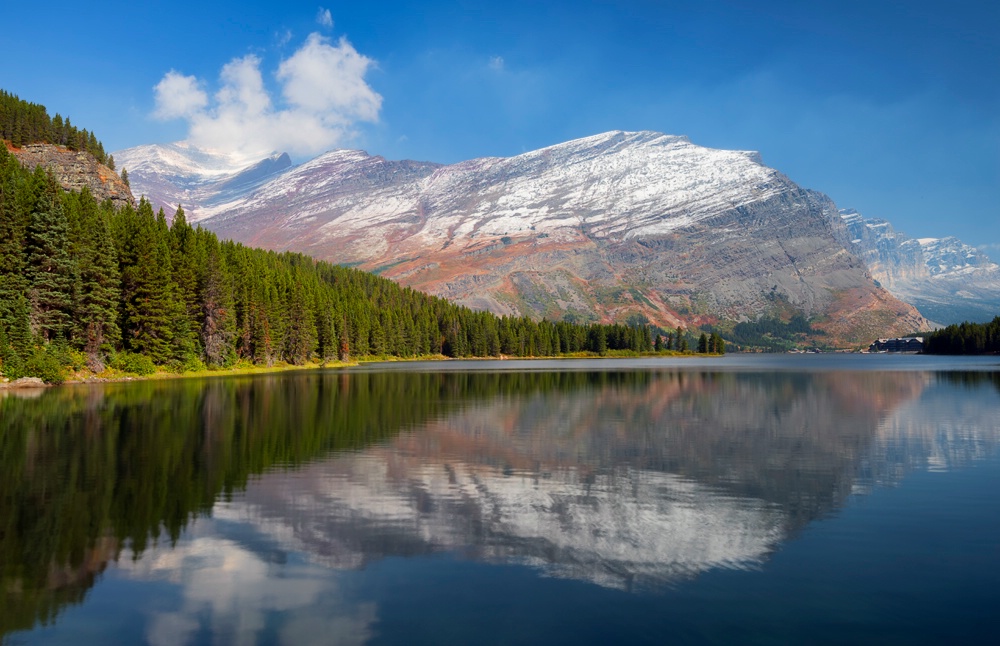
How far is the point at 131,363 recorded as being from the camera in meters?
98.9

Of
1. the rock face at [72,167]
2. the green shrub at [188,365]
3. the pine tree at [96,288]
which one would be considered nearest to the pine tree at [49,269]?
the pine tree at [96,288]

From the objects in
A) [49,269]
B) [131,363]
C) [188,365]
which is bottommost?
[188,365]

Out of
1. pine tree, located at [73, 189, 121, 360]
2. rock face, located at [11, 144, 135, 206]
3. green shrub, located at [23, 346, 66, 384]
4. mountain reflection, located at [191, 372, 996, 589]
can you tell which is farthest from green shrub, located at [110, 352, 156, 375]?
rock face, located at [11, 144, 135, 206]

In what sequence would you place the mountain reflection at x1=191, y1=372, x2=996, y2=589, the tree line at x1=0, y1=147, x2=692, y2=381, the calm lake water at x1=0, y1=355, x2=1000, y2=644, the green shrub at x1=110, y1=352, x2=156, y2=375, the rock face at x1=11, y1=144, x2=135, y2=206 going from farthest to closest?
the rock face at x1=11, y1=144, x2=135, y2=206
the green shrub at x1=110, y1=352, x2=156, y2=375
the tree line at x1=0, y1=147, x2=692, y2=381
the mountain reflection at x1=191, y1=372, x2=996, y2=589
the calm lake water at x1=0, y1=355, x2=1000, y2=644

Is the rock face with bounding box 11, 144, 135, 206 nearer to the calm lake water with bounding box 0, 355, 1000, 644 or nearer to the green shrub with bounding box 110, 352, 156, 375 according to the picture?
the green shrub with bounding box 110, 352, 156, 375

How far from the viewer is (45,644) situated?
13.0 metres

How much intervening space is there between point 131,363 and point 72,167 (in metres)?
121

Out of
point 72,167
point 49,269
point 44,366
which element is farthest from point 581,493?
point 72,167

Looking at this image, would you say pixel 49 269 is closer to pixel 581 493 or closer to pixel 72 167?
pixel 581 493

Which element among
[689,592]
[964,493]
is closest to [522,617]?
[689,592]

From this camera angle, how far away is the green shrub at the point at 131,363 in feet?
320

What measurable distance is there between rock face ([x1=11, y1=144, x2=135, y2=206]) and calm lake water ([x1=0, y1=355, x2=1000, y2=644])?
16794 centimetres

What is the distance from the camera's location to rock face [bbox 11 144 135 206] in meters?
182

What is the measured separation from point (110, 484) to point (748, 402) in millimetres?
57246
